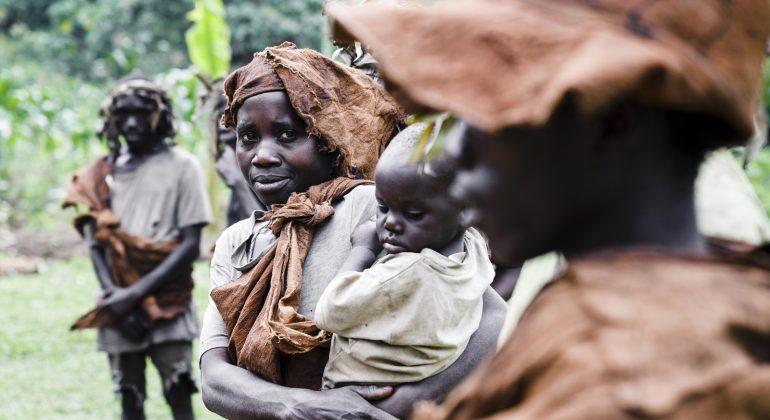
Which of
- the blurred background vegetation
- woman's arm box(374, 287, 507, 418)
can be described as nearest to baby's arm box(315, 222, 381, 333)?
woman's arm box(374, 287, 507, 418)

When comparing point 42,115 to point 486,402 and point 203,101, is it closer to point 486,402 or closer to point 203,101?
point 203,101

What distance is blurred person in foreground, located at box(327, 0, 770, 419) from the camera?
1.17 m

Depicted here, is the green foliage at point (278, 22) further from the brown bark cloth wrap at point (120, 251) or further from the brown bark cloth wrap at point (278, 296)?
the brown bark cloth wrap at point (278, 296)

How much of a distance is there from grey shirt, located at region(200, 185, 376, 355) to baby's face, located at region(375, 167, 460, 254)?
0.83 feet

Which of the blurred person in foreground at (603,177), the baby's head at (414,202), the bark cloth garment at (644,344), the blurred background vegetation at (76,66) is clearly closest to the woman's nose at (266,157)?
the baby's head at (414,202)

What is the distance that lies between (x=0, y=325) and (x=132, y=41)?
11.9 m

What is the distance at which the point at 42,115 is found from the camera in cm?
1342

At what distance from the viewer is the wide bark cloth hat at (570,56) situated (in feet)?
3.90

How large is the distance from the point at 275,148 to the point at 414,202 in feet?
1.80

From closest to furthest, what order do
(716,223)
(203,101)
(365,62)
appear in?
(716,223), (365,62), (203,101)

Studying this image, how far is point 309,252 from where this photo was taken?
2.76 metres

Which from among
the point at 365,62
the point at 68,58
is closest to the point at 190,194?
the point at 365,62

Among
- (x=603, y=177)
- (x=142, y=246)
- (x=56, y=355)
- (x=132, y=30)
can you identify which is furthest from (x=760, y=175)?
(x=132, y=30)

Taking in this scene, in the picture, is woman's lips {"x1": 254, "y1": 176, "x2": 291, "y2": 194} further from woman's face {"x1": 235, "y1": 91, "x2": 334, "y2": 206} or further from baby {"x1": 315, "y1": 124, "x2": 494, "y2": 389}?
baby {"x1": 315, "y1": 124, "x2": 494, "y2": 389}
